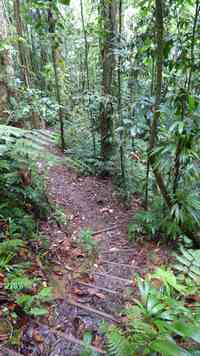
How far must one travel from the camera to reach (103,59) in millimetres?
6043

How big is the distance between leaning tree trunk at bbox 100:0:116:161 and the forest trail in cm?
118

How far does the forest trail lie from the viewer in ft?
6.57

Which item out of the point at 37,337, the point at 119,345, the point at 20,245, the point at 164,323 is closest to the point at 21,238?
the point at 20,245

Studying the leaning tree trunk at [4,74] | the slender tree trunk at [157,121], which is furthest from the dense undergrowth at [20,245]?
the slender tree trunk at [157,121]

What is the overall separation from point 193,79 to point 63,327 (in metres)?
3.86

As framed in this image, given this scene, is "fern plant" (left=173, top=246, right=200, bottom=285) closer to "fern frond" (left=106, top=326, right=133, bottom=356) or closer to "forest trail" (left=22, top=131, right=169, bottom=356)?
"forest trail" (left=22, top=131, right=169, bottom=356)

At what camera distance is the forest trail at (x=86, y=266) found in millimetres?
2004

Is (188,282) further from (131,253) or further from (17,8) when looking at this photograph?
(17,8)

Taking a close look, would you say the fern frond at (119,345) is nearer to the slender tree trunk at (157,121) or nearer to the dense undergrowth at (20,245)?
the dense undergrowth at (20,245)

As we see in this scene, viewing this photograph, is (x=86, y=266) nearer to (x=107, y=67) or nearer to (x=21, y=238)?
(x=21, y=238)

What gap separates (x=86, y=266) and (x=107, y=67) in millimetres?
4627

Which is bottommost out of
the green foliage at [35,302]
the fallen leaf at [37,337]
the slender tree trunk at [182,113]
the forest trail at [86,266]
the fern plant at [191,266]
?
the forest trail at [86,266]

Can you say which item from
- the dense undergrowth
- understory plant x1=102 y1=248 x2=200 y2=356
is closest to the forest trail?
the dense undergrowth

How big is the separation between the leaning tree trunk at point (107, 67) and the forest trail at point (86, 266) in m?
1.18
